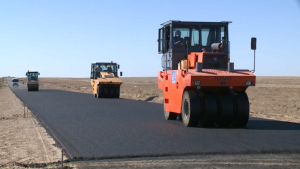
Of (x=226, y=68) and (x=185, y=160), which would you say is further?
(x=226, y=68)

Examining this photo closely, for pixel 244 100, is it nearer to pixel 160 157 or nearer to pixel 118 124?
pixel 118 124

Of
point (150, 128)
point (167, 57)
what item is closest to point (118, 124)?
point (150, 128)

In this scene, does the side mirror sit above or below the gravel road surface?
above

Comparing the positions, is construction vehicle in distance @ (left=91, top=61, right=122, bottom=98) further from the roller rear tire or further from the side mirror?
the side mirror

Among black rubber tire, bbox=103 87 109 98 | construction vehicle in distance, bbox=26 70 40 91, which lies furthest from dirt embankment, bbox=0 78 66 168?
construction vehicle in distance, bbox=26 70 40 91

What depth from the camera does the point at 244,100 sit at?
1178 centimetres

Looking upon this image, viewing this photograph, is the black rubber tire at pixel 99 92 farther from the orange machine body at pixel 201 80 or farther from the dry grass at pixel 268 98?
the orange machine body at pixel 201 80

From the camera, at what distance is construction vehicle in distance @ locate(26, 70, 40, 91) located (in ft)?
159

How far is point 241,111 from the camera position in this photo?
11633mm

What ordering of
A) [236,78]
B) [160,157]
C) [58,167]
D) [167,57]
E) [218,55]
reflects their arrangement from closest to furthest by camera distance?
[58,167], [160,157], [236,78], [218,55], [167,57]

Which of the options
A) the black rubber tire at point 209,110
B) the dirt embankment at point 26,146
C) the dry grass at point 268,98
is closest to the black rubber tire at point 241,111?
the black rubber tire at point 209,110

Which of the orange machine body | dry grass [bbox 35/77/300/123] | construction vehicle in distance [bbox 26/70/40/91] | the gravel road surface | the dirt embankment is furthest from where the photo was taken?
construction vehicle in distance [bbox 26/70/40/91]

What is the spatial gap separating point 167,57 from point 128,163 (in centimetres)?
734

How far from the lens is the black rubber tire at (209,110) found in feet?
38.0
